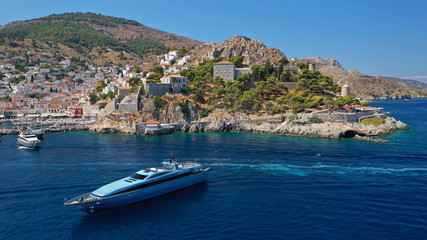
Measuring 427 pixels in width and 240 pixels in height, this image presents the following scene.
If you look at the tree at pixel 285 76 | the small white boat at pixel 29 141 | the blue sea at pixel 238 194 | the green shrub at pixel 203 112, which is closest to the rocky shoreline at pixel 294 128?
the green shrub at pixel 203 112

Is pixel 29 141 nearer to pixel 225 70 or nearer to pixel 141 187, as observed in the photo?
pixel 141 187

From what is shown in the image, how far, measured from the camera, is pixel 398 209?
2236cm

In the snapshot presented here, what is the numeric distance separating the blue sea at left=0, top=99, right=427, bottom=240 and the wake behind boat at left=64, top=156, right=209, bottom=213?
2.33ft

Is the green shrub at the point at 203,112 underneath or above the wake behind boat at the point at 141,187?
above

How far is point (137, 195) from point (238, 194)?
8738 mm

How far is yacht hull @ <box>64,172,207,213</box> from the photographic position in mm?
21297

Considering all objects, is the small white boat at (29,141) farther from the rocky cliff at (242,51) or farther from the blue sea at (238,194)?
the rocky cliff at (242,51)

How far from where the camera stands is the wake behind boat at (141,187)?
21.5m

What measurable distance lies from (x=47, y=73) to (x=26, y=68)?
12.9 meters

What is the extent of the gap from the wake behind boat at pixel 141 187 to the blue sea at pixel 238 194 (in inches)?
28.0

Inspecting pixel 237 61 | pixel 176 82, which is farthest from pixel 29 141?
pixel 237 61

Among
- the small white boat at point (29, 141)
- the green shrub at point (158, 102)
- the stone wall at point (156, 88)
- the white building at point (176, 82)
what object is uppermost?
the white building at point (176, 82)

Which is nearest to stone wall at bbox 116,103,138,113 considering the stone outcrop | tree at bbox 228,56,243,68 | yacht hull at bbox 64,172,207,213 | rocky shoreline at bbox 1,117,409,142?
rocky shoreline at bbox 1,117,409,142

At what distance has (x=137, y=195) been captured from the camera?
23.3m
